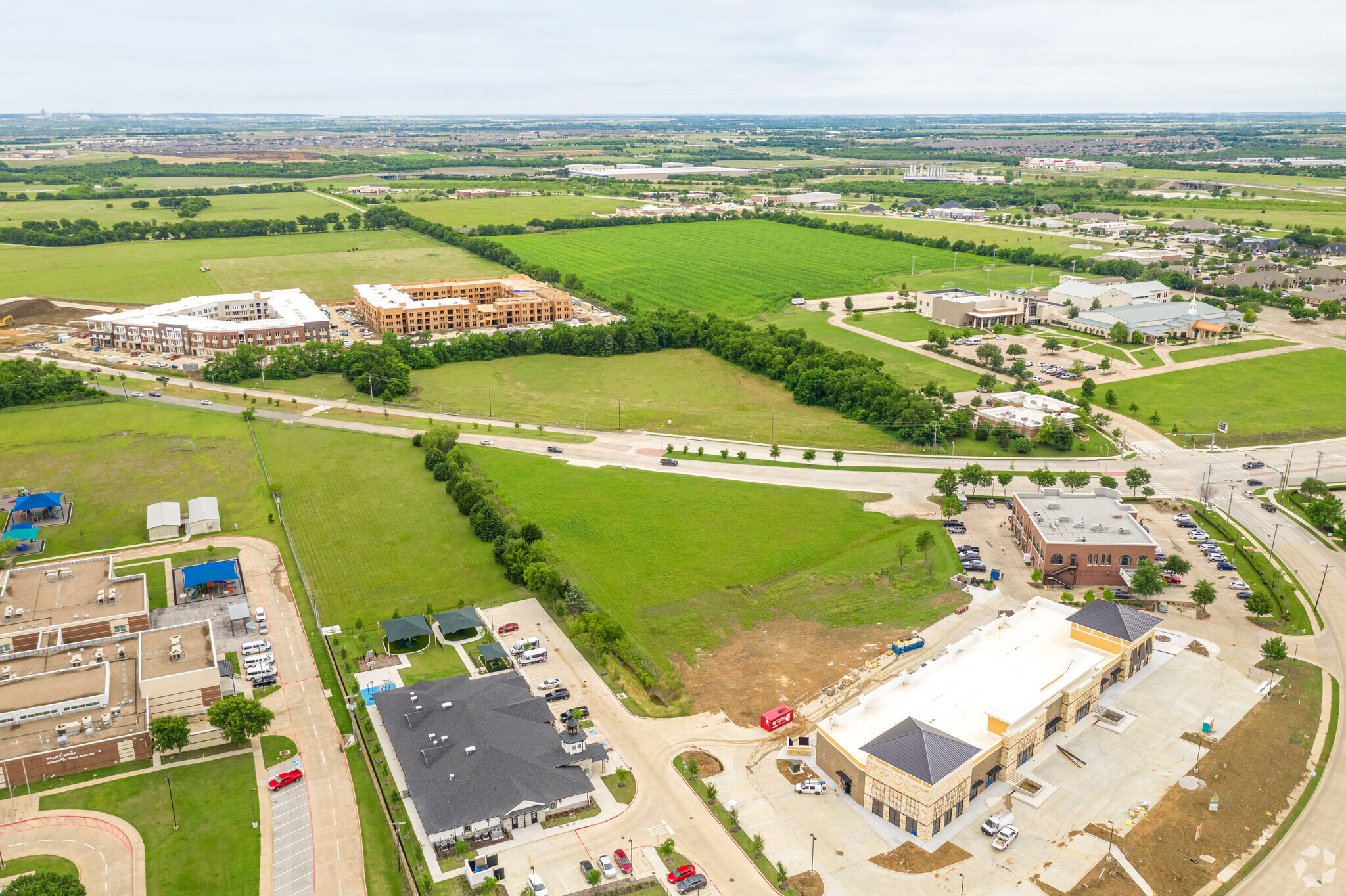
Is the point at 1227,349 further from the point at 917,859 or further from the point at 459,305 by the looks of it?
the point at 917,859

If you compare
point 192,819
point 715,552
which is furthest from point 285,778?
point 715,552

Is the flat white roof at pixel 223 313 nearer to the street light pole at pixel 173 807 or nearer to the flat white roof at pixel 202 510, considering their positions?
the flat white roof at pixel 202 510

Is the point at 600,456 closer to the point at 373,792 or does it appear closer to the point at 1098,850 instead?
the point at 373,792

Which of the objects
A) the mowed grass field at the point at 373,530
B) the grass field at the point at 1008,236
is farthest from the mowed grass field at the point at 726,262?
the mowed grass field at the point at 373,530

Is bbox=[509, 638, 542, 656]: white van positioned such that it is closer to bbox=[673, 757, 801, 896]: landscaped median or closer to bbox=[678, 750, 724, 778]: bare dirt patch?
bbox=[678, 750, 724, 778]: bare dirt patch

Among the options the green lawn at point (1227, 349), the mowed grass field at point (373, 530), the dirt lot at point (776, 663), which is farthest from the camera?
the green lawn at point (1227, 349)

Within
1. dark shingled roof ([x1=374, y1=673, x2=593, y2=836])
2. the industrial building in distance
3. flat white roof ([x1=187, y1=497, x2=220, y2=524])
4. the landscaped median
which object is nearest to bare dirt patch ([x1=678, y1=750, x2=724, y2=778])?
the landscaped median

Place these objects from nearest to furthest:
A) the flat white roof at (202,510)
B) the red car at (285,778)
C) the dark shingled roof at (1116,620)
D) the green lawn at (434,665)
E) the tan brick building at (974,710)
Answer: the tan brick building at (974,710) < the red car at (285,778) < the dark shingled roof at (1116,620) < the green lawn at (434,665) < the flat white roof at (202,510)
